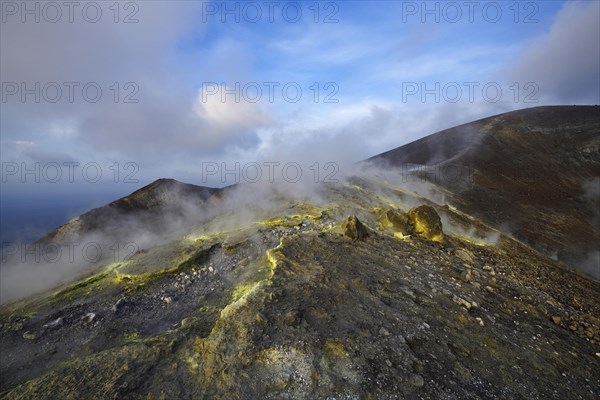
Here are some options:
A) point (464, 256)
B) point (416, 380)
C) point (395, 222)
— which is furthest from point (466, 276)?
point (416, 380)

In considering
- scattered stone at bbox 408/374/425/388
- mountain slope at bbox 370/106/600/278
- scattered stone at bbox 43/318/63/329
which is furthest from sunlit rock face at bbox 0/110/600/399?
mountain slope at bbox 370/106/600/278

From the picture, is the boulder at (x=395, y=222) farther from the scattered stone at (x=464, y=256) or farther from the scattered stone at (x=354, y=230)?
the scattered stone at (x=464, y=256)

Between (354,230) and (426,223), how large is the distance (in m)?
2.79

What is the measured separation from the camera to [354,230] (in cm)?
996

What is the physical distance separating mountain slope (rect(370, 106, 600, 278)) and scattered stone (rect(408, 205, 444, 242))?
887cm

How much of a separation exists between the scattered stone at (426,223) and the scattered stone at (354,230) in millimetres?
2093

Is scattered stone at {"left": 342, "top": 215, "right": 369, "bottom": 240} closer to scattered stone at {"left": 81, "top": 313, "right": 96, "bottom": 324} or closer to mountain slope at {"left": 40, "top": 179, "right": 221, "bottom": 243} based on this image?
scattered stone at {"left": 81, "top": 313, "right": 96, "bottom": 324}

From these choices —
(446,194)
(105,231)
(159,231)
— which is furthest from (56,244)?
(446,194)

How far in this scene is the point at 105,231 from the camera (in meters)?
12.5

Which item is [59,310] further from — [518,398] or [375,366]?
[518,398]

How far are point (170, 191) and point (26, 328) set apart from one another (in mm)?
8537

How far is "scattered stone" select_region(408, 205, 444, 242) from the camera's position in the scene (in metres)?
11.0

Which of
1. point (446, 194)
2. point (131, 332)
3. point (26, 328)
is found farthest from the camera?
point (446, 194)

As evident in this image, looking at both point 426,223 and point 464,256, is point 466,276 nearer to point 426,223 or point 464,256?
point 464,256
